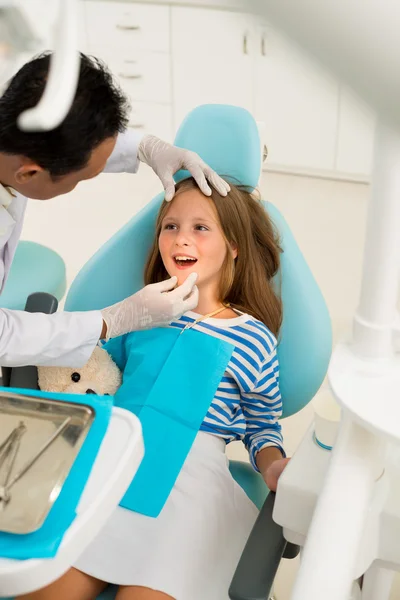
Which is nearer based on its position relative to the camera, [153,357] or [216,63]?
[153,357]

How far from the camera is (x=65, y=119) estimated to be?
104cm

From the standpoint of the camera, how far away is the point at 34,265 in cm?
212

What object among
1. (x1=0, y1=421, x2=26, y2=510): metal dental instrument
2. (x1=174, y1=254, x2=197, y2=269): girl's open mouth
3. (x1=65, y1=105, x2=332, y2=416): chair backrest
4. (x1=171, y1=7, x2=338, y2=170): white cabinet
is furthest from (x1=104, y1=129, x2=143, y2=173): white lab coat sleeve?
(x1=171, y1=7, x2=338, y2=170): white cabinet

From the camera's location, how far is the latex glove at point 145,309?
140 cm

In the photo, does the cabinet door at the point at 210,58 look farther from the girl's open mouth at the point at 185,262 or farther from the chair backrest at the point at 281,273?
the girl's open mouth at the point at 185,262

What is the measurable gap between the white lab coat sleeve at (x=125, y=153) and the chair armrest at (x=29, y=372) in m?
0.39

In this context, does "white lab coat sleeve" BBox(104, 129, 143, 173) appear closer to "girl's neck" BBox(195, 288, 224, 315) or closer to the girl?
the girl

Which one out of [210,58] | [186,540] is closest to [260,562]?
[186,540]

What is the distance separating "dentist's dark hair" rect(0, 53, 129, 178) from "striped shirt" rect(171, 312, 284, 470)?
0.55 meters

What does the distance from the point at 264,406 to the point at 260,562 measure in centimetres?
46

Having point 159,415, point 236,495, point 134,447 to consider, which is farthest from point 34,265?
point 134,447

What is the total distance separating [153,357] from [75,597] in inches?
19.9

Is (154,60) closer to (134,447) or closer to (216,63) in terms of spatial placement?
(216,63)

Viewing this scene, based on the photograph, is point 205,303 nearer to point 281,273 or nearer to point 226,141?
point 281,273
